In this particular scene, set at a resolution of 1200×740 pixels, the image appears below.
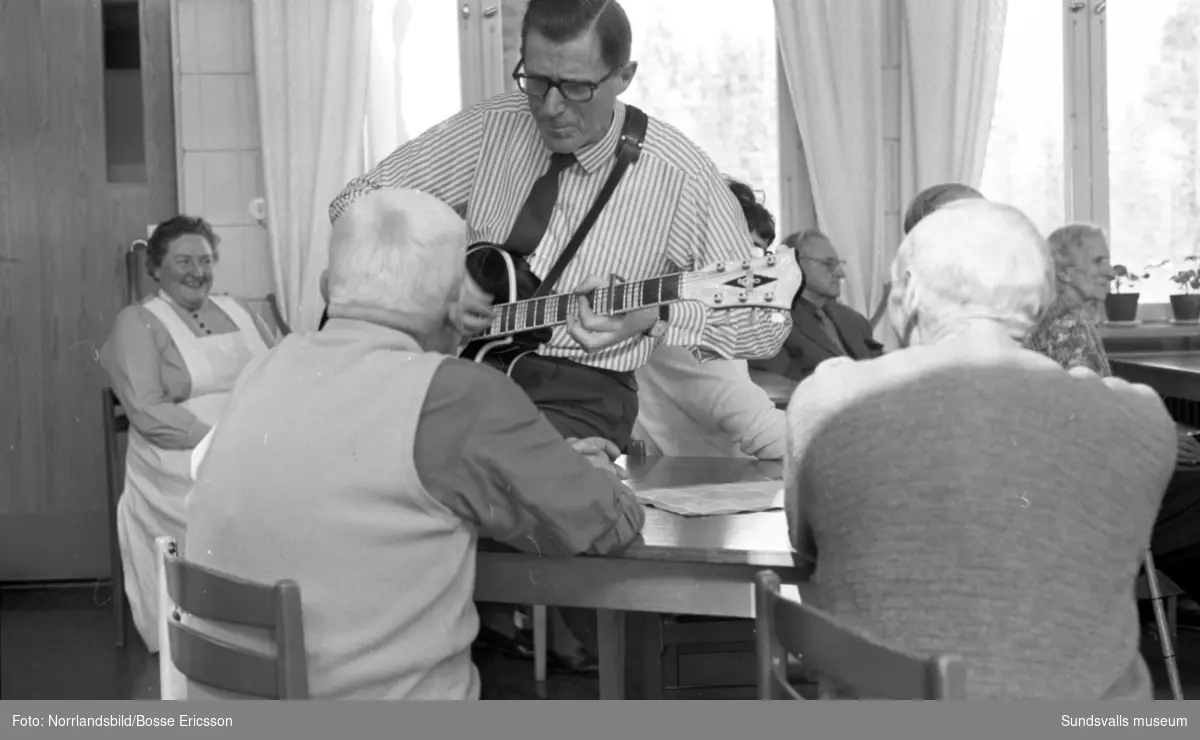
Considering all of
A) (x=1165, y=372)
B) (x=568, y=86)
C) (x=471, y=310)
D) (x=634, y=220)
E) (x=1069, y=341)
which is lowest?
(x=1165, y=372)

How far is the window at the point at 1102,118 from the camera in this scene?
611 centimetres

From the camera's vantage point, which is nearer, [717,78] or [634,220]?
[634,220]

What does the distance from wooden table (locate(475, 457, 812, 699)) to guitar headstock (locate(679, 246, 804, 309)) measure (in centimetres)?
55

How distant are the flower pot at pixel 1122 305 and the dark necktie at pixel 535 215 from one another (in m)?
3.88

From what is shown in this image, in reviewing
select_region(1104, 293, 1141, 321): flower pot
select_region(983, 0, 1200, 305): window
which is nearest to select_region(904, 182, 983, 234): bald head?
select_region(983, 0, 1200, 305): window

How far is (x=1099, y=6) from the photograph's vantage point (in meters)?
6.07

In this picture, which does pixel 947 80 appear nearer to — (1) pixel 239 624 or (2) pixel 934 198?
(2) pixel 934 198

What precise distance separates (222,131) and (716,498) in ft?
13.0

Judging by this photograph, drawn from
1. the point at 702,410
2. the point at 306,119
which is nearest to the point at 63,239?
the point at 306,119

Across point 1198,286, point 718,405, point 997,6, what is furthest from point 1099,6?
point 718,405

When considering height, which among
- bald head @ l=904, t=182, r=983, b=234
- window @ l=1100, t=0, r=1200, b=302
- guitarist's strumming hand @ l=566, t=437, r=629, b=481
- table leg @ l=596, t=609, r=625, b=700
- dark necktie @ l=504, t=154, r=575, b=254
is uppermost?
window @ l=1100, t=0, r=1200, b=302

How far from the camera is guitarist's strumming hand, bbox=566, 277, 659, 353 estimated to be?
2670 millimetres

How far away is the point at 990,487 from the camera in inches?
65.9

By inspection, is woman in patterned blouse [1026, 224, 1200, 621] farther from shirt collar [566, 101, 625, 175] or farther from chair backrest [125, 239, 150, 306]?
chair backrest [125, 239, 150, 306]
